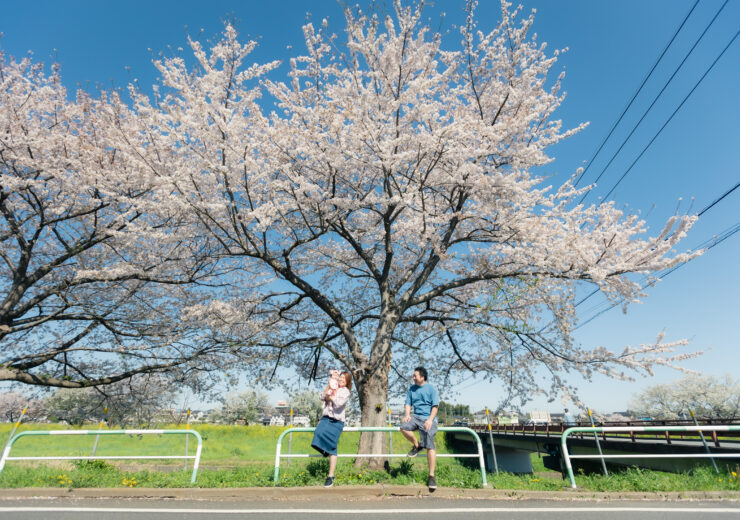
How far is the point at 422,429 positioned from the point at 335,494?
1.50 m

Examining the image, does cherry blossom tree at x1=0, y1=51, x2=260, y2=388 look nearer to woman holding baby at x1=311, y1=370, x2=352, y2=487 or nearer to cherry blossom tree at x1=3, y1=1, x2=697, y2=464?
cherry blossom tree at x1=3, y1=1, x2=697, y2=464

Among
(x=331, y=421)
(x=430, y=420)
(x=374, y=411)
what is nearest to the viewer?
(x=430, y=420)

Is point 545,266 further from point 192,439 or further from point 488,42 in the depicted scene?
point 192,439

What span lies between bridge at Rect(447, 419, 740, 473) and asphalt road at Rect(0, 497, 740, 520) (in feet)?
6.01

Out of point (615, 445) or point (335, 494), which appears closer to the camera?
point (335, 494)

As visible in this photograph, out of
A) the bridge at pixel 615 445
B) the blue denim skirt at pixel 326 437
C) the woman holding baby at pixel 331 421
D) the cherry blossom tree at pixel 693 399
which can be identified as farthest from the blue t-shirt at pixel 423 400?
the cherry blossom tree at pixel 693 399

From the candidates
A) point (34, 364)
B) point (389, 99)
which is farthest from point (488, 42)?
point (34, 364)

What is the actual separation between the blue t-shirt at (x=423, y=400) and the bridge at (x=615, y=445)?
4.17m

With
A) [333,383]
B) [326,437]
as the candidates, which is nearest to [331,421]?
[326,437]

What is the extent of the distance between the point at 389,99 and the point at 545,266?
18.6 feet

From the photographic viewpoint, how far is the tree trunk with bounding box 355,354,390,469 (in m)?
8.47

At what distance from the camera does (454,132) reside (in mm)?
9148

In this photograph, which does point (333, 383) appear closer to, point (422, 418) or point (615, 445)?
point (422, 418)

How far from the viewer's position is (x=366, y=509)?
4.88 meters
